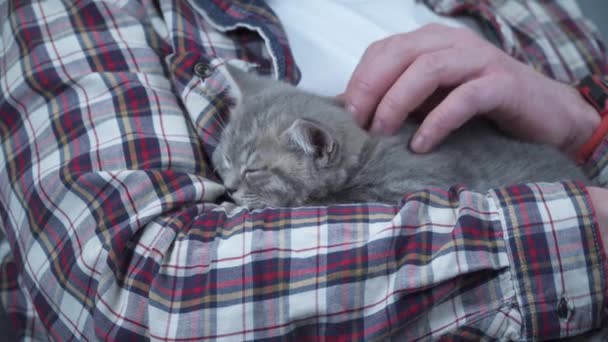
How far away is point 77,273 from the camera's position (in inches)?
31.4

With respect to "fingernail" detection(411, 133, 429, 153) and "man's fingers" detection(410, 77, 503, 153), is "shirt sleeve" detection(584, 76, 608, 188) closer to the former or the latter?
"man's fingers" detection(410, 77, 503, 153)

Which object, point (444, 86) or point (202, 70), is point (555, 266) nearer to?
point (444, 86)

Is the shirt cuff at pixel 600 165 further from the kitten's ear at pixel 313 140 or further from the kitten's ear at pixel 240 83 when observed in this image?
the kitten's ear at pixel 240 83

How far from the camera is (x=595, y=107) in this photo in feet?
4.10

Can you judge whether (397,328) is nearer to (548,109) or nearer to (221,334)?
(221,334)

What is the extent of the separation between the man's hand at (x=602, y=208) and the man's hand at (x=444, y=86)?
11.2 inches

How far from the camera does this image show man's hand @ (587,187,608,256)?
31.6 inches

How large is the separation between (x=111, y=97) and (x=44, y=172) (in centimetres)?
19

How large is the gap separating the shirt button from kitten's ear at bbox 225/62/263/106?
0.08 metres

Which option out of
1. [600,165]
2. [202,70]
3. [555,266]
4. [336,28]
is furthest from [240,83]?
[600,165]

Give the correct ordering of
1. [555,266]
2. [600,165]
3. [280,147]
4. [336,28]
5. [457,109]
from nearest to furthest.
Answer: [555,266] < [457,109] < [280,147] < [600,165] < [336,28]

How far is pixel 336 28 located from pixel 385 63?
40 centimetres

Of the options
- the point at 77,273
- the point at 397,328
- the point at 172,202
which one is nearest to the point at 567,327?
the point at 397,328

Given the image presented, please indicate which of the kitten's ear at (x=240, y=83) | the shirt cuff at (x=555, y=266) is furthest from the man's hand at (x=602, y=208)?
the kitten's ear at (x=240, y=83)
